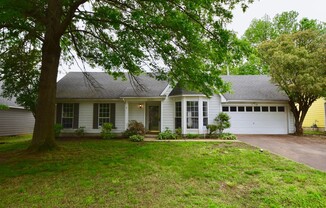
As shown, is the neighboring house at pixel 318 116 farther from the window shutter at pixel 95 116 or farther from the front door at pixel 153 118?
the window shutter at pixel 95 116

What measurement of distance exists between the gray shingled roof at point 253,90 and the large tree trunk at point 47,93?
11.8 metres

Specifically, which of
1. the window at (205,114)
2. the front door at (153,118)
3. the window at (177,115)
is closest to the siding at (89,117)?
the front door at (153,118)

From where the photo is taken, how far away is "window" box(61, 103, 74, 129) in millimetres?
14133

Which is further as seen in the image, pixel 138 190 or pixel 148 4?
pixel 148 4

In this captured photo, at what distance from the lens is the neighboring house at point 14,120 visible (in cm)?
1578

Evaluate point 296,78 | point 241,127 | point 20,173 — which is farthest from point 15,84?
point 296,78

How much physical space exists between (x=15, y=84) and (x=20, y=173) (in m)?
8.82

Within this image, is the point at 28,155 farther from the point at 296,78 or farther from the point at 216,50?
the point at 296,78

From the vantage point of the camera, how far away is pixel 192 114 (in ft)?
42.9

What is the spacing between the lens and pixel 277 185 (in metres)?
4.74

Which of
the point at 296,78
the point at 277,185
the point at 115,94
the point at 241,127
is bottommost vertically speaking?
the point at 277,185

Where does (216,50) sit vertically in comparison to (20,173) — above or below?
above

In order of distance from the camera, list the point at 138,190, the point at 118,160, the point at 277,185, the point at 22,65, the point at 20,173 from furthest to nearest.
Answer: the point at 22,65 < the point at 118,160 < the point at 20,173 < the point at 277,185 < the point at 138,190

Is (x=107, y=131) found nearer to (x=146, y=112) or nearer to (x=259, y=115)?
(x=146, y=112)
